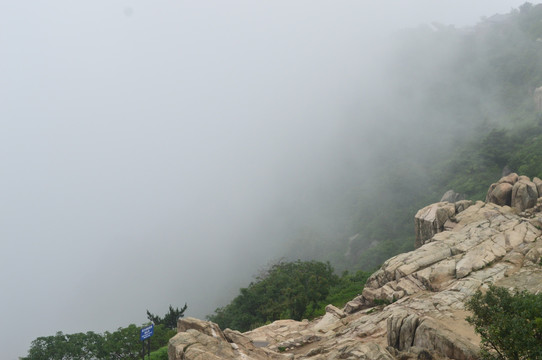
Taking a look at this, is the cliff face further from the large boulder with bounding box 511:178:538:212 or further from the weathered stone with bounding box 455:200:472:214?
the large boulder with bounding box 511:178:538:212

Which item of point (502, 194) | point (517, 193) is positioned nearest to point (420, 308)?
point (517, 193)

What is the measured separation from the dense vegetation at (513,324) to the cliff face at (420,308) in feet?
11.9

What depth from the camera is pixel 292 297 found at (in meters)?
47.2

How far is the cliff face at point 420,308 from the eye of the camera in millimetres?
17750

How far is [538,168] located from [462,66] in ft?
385

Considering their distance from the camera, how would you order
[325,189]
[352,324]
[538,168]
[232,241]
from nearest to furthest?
[352,324], [538,168], [325,189], [232,241]

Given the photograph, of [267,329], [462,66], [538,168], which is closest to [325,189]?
[462,66]

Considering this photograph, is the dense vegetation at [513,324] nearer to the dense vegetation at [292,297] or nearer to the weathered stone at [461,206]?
the dense vegetation at [292,297]

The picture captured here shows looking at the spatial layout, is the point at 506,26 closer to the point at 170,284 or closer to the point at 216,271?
the point at 216,271

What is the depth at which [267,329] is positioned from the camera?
32.1m

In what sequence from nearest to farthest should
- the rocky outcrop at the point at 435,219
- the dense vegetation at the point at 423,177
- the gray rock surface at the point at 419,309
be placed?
the gray rock surface at the point at 419,309 < the rocky outcrop at the point at 435,219 < the dense vegetation at the point at 423,177

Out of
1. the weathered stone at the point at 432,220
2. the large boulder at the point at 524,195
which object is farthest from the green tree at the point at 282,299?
the large boulder at the point at 524,195

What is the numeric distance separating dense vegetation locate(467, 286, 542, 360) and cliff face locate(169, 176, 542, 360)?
11.9 feet

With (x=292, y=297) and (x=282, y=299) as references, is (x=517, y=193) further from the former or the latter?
(x=282, y=299)
